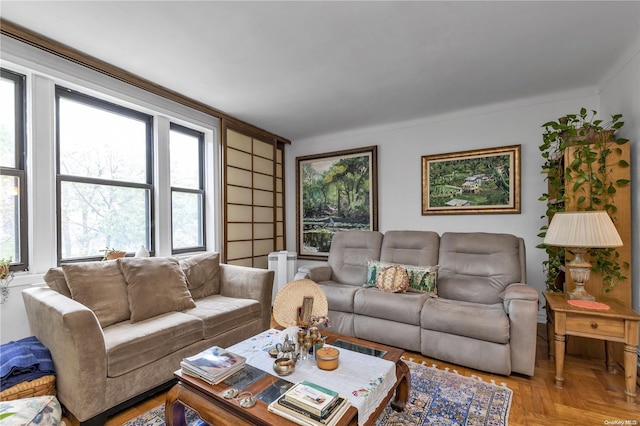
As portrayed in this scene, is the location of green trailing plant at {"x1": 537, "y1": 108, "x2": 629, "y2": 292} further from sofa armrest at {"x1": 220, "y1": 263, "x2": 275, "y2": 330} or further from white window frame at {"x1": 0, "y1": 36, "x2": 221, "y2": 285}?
white window frame at {"x1": 0, "y1": 36, "x2": 221, "y2": 285}

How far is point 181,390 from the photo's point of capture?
1470 mm

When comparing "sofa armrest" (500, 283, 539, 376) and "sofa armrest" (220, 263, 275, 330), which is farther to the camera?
"sofa armrest" (220, 263, 275, 330)

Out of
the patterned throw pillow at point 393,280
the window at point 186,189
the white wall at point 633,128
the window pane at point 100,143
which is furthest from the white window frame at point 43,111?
the white wall at point 633,128

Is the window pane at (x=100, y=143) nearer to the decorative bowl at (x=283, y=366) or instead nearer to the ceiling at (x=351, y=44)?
the ceiling at (x=351, y=44)

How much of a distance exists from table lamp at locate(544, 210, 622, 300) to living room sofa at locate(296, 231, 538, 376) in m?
0.35

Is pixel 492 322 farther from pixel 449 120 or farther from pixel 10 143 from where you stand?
pixel 10 143

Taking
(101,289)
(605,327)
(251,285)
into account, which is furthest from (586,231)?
(101,289)

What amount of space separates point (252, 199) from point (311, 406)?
3.38m

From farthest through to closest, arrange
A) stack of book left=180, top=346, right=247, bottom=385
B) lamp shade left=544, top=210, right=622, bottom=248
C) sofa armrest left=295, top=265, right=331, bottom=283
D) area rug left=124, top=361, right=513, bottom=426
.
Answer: sofa armrest left=295, top=265, right=331, bottom=283, lamp shade left=544, top=210, right=622, bottom=248, area rug left=124, top=361, right=513, bottom=426, stack of book left=180, top=346, right=247, bottom=385

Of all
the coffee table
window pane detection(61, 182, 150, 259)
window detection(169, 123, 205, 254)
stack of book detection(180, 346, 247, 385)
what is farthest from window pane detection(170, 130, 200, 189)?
the coffee table

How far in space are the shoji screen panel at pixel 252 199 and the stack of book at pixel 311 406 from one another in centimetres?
274

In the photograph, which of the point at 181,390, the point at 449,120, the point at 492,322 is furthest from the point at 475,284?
the point at 181,390

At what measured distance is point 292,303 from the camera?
1925 millimetres

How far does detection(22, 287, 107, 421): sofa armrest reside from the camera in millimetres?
1591
